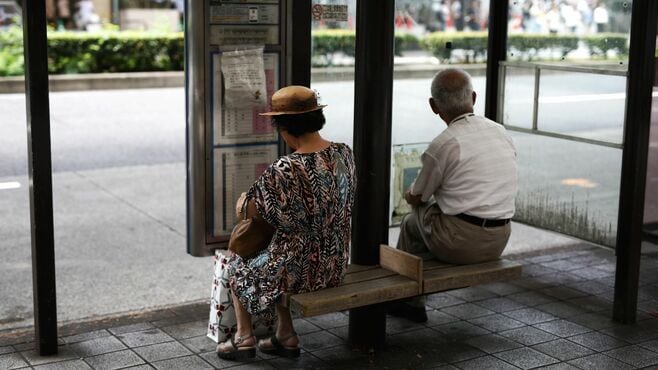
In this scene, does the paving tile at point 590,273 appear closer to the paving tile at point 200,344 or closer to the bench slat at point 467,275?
the bench slat at point 467,275

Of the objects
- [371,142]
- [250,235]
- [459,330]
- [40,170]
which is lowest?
[459,330]

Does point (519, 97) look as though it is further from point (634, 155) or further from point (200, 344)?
point (200, 344)

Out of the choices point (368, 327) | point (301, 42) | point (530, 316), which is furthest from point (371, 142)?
point (530, 316)

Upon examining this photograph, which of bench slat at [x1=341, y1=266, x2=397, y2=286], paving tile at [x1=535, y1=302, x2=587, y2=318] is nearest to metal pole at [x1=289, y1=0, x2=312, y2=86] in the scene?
bench slat at [x1=341, y1=266, x2=397, y2=286]

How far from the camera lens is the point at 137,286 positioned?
6.54 meters

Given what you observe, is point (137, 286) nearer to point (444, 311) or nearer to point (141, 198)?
point (444, 311)

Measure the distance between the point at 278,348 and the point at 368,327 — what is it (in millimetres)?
498

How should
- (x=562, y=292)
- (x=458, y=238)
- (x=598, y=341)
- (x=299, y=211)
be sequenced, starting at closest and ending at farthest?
(x=299, y=211), (x=458, y=238), (x=598, y=341), (x=562, y=292)

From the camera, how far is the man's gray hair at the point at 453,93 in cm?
512

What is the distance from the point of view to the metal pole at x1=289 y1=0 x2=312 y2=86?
5328 millimetres

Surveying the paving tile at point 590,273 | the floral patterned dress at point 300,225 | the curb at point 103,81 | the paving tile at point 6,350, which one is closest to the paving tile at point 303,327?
the floral patterned dress at point 300,225

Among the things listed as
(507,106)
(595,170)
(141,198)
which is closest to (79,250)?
(141,198)

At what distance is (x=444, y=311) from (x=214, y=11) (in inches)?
88.4

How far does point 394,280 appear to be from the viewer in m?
4.77
